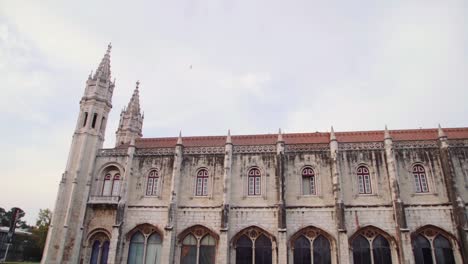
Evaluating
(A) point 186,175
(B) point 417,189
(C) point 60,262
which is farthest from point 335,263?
(C) point 60,262

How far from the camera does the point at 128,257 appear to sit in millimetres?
23219

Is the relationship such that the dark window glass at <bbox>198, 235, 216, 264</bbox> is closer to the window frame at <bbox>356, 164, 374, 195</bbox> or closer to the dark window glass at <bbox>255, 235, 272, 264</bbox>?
the dark window glass at <bbox>255, 235, 272, 264</bbox>

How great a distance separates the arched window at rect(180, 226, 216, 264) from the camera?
22.4m

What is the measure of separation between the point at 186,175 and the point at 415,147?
1667 centimetres

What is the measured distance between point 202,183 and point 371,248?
40.5 ft

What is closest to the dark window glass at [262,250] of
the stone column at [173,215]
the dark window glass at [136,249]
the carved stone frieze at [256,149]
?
the stone column at [173,215]

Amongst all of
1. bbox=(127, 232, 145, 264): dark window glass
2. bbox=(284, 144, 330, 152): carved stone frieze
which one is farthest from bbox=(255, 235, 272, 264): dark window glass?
bbox=(127, 232, 145, 264): dark window glass

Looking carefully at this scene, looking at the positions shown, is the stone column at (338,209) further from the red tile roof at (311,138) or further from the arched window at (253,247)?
the arched window at (253,247)

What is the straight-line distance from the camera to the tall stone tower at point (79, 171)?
23141 millimetres

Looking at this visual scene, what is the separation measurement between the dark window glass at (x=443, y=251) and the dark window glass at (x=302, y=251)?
7.79 m

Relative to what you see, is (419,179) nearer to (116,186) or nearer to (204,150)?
(204,150)

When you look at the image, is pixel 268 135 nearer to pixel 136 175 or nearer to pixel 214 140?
pixel 214 140

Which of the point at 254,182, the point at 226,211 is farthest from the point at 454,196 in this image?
the point at 226,211

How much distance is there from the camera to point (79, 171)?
25141 millimetres
